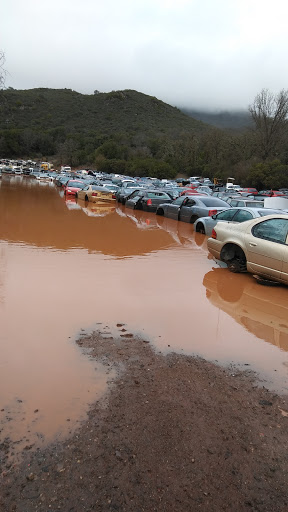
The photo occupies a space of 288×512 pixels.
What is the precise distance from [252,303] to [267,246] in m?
1.33

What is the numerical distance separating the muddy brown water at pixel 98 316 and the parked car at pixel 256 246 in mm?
353

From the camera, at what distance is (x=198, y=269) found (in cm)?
904

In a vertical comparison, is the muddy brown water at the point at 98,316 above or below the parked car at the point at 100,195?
above

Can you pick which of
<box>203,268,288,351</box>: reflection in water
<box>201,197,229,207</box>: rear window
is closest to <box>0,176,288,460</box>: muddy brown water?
<box>203,268,288,351</box>: reflection in water

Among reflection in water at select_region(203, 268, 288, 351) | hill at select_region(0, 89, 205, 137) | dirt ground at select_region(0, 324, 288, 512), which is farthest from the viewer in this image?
hill at select_region(0, 89, 205, 137)

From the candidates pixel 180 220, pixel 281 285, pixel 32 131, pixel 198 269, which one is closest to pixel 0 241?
pixel 198 269

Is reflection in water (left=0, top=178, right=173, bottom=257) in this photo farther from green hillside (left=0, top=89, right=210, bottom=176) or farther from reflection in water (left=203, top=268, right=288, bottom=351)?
green hillside (left=0, top=89, right=210, bottom=176)

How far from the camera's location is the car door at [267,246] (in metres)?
7.16

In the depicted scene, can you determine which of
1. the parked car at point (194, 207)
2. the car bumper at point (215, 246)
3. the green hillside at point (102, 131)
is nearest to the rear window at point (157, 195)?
the parked car at point (194, 207)

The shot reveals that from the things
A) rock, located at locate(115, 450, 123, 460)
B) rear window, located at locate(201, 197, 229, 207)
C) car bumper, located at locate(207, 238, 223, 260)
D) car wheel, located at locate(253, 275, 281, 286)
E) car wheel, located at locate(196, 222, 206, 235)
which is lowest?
car wheel, located at locate(196, 222, 206, 235)

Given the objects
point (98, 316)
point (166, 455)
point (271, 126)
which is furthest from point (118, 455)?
point (271, 126)

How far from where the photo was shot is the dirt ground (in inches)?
98.5

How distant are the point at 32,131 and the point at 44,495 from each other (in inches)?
4714

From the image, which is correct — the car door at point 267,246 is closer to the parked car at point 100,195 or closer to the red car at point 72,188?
the parked car at point 100,195
